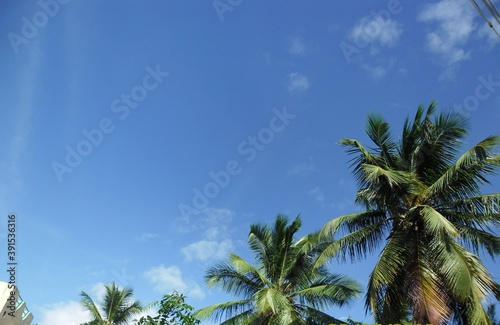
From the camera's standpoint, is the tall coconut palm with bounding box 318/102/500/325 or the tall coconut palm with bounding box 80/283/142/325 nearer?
the tall coconut palm with bounding box 318/102/500/325

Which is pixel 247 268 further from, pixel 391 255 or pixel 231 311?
pixel 391 255

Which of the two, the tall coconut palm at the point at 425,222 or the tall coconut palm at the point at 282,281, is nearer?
the tall coconut palm at the point at 425,222

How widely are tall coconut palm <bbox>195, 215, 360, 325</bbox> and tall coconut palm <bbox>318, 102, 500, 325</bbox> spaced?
418cm

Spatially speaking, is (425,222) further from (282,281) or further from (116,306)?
(116,306)

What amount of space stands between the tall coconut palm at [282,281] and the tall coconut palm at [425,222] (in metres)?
4.18

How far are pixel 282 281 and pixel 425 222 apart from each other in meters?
8.22

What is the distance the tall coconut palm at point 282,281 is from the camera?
56.6ft

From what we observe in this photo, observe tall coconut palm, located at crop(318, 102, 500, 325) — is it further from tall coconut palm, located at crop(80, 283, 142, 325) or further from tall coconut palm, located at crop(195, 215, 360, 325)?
tall coconut palm, located at crop(80, 283, 142, 325)

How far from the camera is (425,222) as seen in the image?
12180mm

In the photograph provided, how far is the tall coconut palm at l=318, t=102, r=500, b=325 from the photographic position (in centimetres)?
1130

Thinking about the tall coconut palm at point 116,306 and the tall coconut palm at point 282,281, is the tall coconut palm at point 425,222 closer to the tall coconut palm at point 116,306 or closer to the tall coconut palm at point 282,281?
the tall coconut palm at point 282,281

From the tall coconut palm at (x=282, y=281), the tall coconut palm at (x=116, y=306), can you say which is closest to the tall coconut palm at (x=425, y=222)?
the tall coconut palm at (x=282, y=281)

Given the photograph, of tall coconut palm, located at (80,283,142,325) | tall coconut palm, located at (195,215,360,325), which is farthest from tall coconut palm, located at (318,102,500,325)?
tall coconut palm, located at (80,283,142,325)

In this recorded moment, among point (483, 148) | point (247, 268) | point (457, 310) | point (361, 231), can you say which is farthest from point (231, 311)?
point (483, 148)
